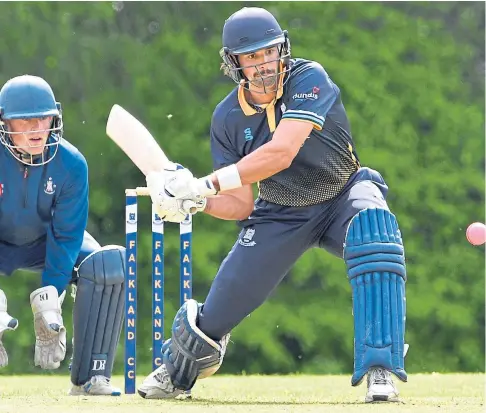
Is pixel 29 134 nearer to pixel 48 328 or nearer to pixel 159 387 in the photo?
pixel 48 328

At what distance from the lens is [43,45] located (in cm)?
1338

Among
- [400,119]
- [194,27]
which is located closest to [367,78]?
[400,119]

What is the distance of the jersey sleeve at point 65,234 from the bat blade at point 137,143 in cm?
62

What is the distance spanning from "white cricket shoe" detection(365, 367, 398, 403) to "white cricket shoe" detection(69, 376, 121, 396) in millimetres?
1460

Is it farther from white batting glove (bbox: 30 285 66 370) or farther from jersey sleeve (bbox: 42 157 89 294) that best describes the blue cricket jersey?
white batting glove (bbox: 30 285 66 370)

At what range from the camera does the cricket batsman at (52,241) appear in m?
6.05

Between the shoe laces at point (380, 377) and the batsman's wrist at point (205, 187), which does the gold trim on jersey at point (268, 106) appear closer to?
the batsman's wrist at point (205, 187)

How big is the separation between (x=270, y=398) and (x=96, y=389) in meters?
0.86

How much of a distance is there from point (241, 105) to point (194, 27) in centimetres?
798

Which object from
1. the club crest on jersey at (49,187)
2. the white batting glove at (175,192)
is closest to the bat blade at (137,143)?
the white batting glove at (175,192)

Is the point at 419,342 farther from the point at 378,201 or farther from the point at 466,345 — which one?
the point at 378,201

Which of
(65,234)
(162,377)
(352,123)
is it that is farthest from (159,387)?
(352,123)

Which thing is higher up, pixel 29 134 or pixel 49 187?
pixel 29 134

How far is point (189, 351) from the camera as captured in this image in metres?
5.88
